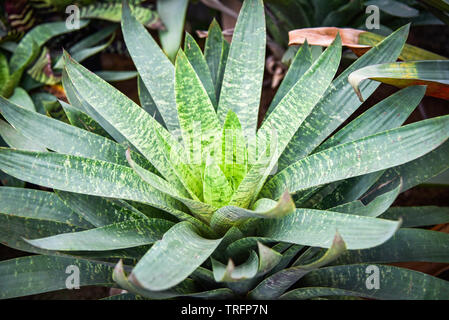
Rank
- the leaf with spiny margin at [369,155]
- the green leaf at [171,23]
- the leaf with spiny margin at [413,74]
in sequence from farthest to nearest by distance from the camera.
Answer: the green leaf at [171,23] → the leaf with spiny margin at [413,74] → the leaf with spiny margin at [369,155]

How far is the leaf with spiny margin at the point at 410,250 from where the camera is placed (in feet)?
2.34

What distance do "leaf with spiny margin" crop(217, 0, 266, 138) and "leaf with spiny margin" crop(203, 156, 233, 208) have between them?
14 cm

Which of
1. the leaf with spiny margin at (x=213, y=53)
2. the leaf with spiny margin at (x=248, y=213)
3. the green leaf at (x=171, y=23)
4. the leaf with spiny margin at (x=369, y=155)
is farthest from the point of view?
the green leaf at (x=171, y=23)

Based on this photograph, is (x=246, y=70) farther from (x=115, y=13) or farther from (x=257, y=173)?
(x=115, y=13)

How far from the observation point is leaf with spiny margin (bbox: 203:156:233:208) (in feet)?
1.97

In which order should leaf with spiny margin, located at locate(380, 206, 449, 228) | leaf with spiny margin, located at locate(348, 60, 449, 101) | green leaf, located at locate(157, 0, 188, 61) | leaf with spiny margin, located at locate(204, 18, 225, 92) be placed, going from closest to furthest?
leaf with spiny margin, located at locate(348, 60, 449, 101) → leaf with spiny margin, located at locate(380, 206, 449, 228) → leaf with spiny margin, located at locate(204, 18, 225, 92) → green leaf, located at locate(157, 0, 188, 61)

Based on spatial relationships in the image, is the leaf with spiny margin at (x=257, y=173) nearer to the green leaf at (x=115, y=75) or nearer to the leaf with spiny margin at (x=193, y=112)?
the leaf with spiny margin at (x=193, y=112)

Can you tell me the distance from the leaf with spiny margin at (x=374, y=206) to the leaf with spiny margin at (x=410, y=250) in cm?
11

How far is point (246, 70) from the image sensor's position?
2.47ft

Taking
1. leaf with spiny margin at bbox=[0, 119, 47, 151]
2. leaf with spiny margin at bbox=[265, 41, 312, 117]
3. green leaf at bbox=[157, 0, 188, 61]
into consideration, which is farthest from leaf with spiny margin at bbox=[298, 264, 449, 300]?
green leaf at bbox=[157, 0, 188, 61]

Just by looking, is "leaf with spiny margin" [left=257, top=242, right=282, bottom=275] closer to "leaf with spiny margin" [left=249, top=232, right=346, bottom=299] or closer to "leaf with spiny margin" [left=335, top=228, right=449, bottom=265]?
"leaf with spiny margin" [left=249, top=232, right=346, bottom=299]

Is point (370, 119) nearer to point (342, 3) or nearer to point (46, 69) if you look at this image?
point (342, 3)

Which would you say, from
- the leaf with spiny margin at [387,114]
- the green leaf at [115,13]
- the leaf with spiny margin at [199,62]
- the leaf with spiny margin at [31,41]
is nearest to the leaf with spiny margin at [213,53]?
the leaf with spiny margin at [199,62]
